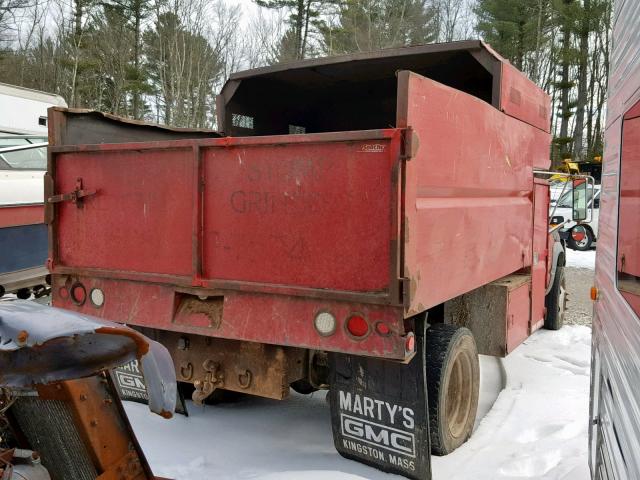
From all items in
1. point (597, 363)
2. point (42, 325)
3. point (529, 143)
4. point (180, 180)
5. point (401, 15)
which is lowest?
point (597, 363)

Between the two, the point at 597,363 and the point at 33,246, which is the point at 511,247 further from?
the point at 33,246

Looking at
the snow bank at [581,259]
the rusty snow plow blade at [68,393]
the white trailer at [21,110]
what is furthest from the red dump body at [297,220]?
the snow bank at [581,259]

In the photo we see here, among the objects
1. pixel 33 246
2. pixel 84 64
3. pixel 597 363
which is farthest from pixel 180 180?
pixel 84 64

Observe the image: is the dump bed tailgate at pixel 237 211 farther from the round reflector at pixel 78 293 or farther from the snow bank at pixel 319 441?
the snow bank at pixel 319 441

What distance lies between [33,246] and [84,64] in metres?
22.3

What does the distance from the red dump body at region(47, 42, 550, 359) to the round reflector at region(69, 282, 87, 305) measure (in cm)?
2

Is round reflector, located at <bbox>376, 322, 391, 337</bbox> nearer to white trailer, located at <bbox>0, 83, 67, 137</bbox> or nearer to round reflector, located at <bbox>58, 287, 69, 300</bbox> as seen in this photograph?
round reflector, located at <bbox>58, 287, 69, 300</bbox>

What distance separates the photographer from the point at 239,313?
321 centimetres

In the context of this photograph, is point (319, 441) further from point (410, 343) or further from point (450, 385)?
point (410, 343)

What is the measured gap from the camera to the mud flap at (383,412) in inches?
124

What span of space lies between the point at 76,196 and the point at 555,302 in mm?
5466

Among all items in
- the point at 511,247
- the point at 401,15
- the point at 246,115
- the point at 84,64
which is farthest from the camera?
the point at 401,15

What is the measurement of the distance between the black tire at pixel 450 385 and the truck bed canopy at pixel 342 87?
1.78 metres

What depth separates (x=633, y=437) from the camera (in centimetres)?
168
